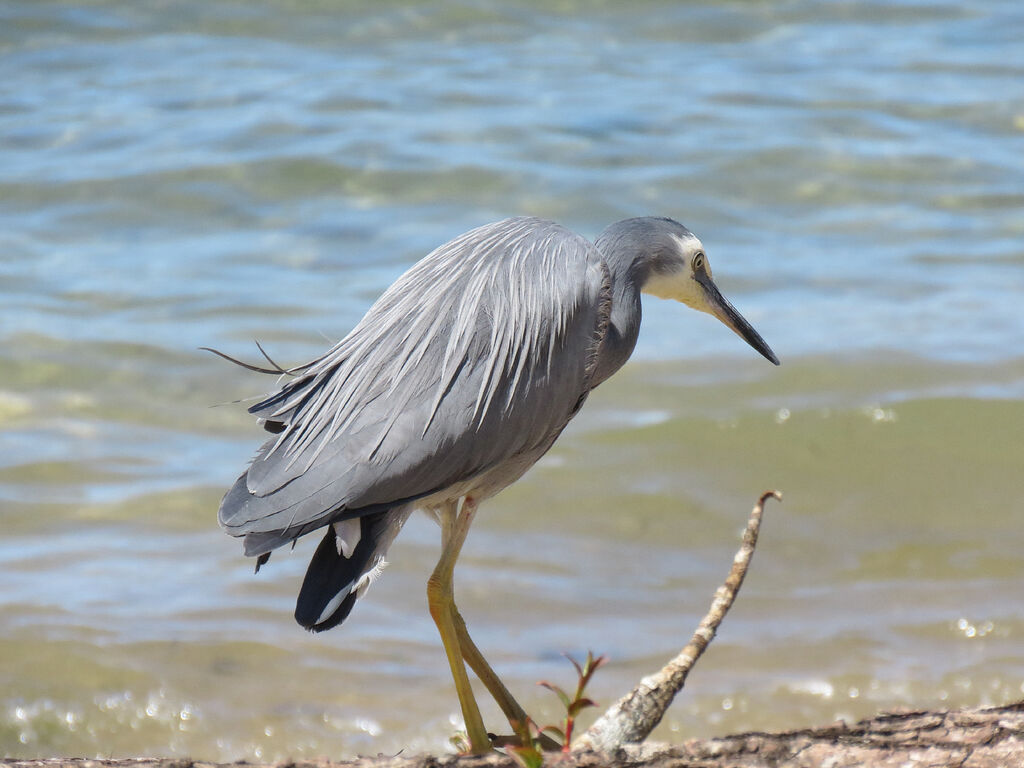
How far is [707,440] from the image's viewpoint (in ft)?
21.5

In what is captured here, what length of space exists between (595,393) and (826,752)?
5000mm

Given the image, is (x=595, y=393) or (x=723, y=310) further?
(x=595, y=393)

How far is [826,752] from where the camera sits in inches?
84.7

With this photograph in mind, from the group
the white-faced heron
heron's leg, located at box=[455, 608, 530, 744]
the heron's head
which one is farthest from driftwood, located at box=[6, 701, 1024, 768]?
the heron's head

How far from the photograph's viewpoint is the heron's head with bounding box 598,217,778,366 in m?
3.49

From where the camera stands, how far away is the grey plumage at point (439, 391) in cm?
285

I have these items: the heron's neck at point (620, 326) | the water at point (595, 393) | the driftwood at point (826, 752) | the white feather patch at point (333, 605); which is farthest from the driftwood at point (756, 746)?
the water at point (595, 393)

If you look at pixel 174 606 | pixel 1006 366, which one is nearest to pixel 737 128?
pixel 1006 366

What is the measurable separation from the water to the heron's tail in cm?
138

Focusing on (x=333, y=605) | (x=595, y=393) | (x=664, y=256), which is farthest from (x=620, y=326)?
(x=595, y=393)

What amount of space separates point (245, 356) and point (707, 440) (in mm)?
2566

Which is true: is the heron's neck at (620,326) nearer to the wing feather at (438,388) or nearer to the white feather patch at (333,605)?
the wing feather at (438,388)

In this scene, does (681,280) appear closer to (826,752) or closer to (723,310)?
(723,310)

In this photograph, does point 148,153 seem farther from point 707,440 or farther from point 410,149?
point 707,440
